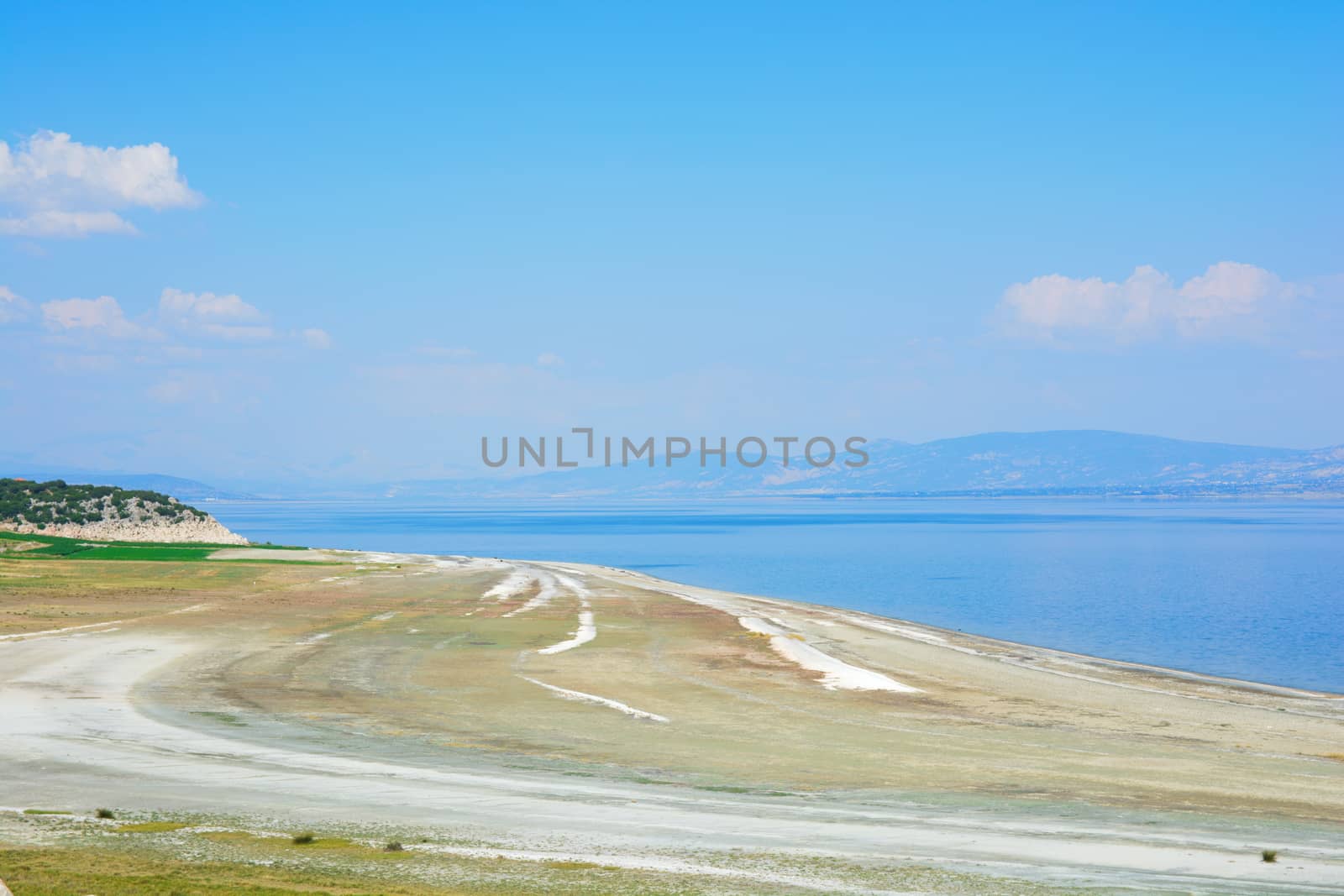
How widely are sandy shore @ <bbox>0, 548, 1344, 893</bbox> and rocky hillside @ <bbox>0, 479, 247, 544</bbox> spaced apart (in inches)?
3080

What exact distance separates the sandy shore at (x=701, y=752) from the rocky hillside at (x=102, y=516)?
7823 cm

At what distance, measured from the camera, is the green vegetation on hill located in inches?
4486

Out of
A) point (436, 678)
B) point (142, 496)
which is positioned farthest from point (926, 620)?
point (142, 496)

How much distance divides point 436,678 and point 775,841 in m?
17.9

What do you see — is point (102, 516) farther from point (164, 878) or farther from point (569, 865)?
point (569, 865)

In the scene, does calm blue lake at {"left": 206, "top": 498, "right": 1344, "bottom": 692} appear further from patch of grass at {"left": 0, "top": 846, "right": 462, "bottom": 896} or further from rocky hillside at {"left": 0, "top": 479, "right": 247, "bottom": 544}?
patch of grass at {"left": 0, "top": 846, "right": 462, "bottom": 896}

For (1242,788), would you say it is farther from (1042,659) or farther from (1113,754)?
(1042,659)

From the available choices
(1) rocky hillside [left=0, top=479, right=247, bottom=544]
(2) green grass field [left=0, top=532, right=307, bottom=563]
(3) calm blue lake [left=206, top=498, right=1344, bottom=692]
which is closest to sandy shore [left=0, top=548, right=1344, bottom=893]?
(3) calm blue lake [left=206, top=498, right=1344, bottom=692]

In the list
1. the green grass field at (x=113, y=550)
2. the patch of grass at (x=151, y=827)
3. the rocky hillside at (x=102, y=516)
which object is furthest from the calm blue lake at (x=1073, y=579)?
the green grass field at (x=113, y=550)

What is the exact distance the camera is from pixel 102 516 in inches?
4584

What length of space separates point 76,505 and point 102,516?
3164 mm

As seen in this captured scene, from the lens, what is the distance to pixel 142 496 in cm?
12212

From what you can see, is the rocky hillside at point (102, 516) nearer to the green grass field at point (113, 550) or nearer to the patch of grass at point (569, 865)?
the green grass field at point (113, 550)

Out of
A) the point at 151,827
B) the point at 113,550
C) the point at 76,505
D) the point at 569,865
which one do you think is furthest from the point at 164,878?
the point at 76,505
